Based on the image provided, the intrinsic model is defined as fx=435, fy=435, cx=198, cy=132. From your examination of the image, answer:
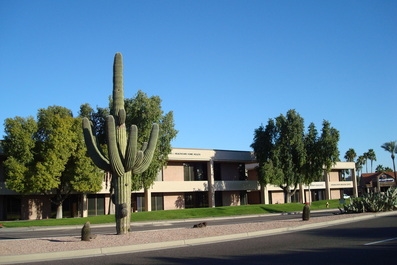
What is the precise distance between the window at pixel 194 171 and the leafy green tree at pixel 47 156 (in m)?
13.2

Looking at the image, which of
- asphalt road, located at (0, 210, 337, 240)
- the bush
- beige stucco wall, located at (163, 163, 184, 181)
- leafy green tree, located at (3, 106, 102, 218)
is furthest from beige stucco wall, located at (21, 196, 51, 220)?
the bush

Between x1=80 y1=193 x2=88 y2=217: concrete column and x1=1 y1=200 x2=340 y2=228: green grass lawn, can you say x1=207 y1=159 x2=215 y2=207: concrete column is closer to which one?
x1=1 y1=200 x2=340 y2=228: green grass lawn

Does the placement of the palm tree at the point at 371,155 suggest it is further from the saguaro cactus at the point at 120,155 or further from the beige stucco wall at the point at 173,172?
the saguaro cactus at the point at 120,155

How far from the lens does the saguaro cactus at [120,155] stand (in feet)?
56.5

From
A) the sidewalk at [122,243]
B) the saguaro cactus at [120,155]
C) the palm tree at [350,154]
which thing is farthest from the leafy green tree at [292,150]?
the palm tree at [350,154]

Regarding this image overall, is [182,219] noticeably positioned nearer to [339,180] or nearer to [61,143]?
[61,143]

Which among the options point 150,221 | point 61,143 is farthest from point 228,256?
point 61,143

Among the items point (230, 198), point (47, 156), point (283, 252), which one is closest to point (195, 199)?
point (230, 198)

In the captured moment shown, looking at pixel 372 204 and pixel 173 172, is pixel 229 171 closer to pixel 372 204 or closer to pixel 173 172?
pixel 173 172

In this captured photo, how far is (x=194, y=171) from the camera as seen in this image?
49.0 m

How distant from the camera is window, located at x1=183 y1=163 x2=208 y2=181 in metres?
48.5

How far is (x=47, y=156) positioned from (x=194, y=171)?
18.7m

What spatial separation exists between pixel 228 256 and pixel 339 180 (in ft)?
203

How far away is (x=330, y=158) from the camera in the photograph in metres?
48.7
